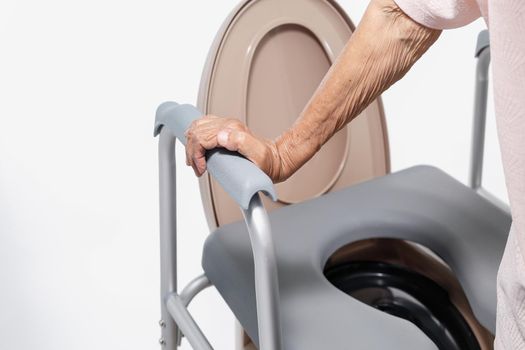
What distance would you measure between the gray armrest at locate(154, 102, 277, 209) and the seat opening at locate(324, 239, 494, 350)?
14.3 inches

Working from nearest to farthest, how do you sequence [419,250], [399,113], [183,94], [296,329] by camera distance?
[296,329] → [419,250] → [183,94] → [399,113]

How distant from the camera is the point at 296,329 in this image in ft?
2.86

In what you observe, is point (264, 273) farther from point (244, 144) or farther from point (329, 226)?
point (329, 226)

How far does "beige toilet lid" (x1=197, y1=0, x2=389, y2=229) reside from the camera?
104 centimetres

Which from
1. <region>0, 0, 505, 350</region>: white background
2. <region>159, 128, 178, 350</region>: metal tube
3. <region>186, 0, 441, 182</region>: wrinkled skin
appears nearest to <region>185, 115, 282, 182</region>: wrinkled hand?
<region>186, 0, 441, 182</region>: wrinkled skin

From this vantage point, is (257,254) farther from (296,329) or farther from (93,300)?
(93,300)

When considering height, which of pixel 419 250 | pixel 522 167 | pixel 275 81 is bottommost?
pixel 522 167

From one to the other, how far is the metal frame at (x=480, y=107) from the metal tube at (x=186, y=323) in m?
0.44

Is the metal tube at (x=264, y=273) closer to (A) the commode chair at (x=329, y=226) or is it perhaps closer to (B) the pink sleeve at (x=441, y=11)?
(A) the commode chair at (x=329, y=226)

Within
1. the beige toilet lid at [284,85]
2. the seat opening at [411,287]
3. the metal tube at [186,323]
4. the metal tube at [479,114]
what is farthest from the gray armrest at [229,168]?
the metal tube at [479,114]

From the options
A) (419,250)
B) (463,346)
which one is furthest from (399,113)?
(463,346)

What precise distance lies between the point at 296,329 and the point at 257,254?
0.50 ft

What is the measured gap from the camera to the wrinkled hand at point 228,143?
0.81 metres

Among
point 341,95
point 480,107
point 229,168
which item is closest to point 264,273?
point 229,168
